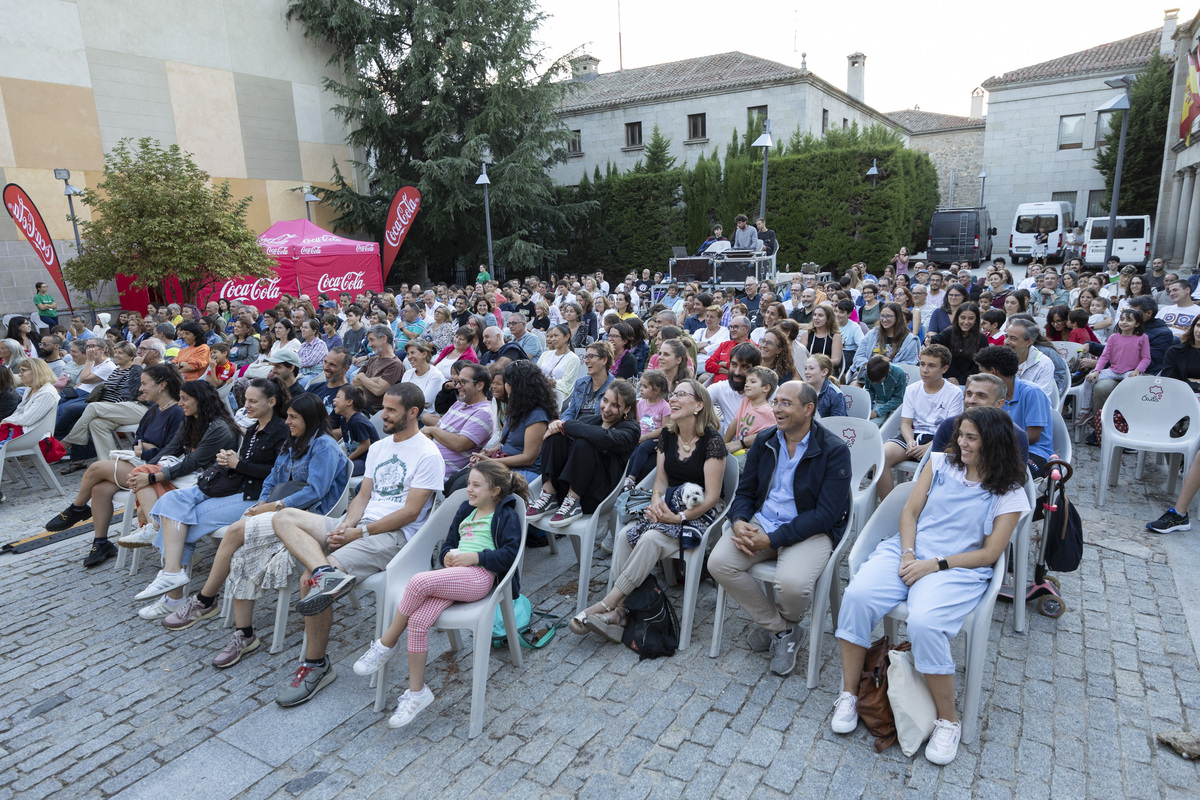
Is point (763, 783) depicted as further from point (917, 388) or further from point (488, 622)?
point (917, 388)

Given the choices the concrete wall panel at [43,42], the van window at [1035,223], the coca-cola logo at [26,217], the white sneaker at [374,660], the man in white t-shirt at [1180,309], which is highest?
the concrete wall panel at [43,42]

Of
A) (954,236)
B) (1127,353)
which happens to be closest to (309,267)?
(1127,353)

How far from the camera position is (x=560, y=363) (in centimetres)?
626

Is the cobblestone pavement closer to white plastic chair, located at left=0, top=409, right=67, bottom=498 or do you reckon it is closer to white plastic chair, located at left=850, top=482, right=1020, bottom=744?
white plastic chair, located at left=850, top=482, right=1020, bottom=744

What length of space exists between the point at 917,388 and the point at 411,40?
23.1 m

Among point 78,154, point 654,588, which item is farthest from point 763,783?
point 78,154

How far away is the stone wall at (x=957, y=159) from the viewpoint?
39.2 metres

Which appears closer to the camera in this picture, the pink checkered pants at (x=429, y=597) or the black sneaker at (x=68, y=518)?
the pink checkered pants at (x=429, y=597)

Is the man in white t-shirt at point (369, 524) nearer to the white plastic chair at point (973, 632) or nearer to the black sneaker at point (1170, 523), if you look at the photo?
the white plastic chair at point (973, 632)

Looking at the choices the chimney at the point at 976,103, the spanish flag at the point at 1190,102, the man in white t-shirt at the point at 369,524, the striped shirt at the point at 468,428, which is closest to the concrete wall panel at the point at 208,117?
the striped shirt at the point at 468,428

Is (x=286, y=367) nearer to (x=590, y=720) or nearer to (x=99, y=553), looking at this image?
(x=99, y=553)

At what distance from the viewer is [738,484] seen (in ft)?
11.9

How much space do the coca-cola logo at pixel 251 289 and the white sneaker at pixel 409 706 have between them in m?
14.0

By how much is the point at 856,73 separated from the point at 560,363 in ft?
113
